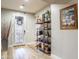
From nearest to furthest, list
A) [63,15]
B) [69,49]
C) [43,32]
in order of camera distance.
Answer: [69,49] → [63,15] → [43,32]

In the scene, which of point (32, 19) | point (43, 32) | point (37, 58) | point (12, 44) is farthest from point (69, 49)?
point (32, 19)

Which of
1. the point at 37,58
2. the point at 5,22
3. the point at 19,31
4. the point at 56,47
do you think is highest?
the point at 5,22

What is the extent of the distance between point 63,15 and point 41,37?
82.9 inches

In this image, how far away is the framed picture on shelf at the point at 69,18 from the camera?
2.67 m

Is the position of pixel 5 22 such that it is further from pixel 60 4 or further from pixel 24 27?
pixel 60 4

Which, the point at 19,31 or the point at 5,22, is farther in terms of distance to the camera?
the point at 19,31

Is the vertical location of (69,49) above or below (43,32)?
below

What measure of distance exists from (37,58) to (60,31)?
136 cm

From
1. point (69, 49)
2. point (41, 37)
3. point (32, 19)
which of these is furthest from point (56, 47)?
point (32, 19)

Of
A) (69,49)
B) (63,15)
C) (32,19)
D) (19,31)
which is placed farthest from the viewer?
(32,19)

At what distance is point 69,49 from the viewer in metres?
2.89

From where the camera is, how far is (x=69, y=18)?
2902 millimetres

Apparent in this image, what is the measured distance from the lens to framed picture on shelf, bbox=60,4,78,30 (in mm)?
2668

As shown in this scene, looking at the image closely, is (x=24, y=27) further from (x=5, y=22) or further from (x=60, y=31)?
(x=60, y=31)
